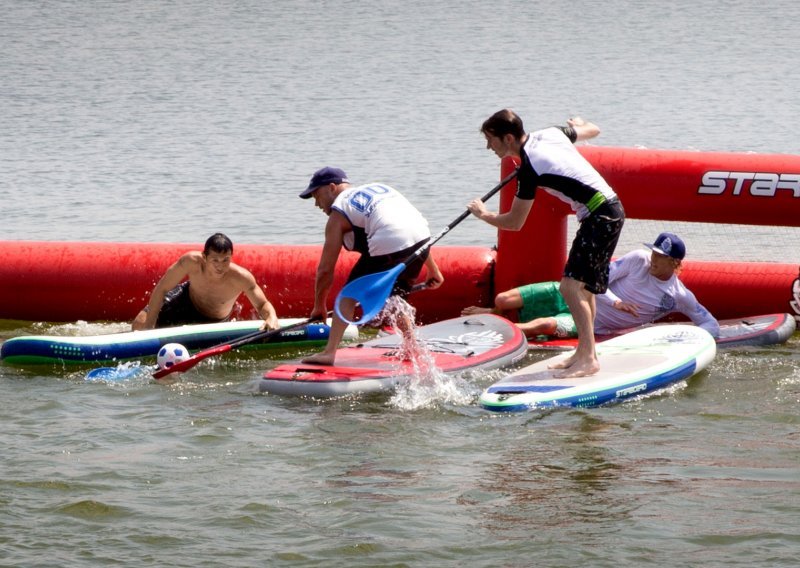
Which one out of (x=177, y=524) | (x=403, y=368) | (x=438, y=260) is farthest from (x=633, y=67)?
(x=177, y=524)

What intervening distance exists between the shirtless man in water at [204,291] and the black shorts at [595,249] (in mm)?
2115

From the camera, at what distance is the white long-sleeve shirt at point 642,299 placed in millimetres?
8195

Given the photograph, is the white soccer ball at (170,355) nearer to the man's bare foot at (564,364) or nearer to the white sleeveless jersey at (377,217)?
the white sleeveless jersey at (377,217)

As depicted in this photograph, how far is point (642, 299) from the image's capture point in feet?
27.2

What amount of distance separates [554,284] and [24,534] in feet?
14.1

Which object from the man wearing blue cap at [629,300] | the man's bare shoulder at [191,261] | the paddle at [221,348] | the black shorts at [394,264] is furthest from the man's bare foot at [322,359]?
the man wearing blue cap at [629,300]

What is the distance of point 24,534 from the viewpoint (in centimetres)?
516

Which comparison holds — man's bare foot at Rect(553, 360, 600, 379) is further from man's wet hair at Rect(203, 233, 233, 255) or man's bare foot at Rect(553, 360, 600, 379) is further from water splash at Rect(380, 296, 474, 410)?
man's wet hair at Rect(203, 233, 233, 255)

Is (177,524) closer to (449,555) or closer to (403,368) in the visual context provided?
(449,555)

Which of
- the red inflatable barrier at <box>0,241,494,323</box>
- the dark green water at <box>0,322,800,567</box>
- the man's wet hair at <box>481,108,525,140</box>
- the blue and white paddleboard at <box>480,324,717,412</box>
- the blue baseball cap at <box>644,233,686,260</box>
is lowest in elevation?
the dark green water at <box>0,322,800,567</box>

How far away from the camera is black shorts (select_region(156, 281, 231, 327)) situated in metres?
8.45

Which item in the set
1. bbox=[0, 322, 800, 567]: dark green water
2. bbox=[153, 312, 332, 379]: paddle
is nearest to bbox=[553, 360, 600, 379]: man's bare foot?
bbox=[0, 322, 800, 567]: dark green water

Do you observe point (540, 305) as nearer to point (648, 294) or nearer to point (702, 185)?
point (648, 294)

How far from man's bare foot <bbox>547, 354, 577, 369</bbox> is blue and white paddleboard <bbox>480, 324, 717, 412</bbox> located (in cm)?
4
